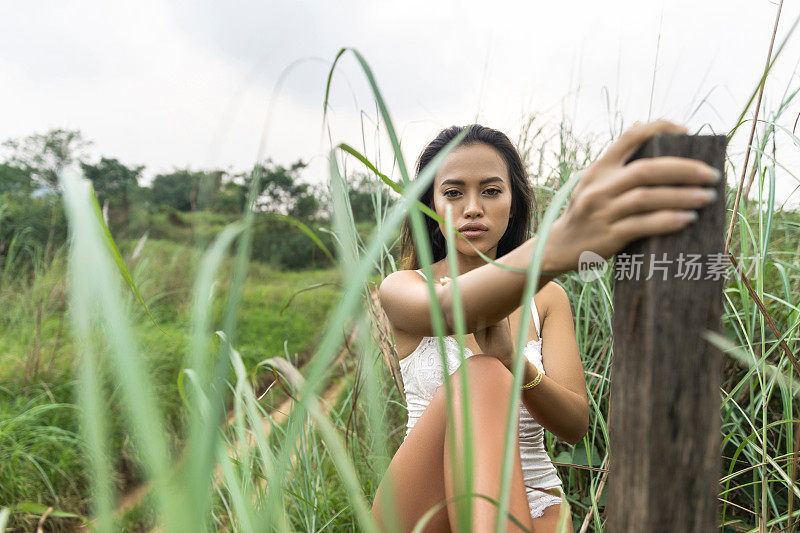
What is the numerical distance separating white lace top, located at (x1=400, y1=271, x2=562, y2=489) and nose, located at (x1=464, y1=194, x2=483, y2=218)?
0.85 ft

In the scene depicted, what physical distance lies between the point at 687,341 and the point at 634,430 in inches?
3.6

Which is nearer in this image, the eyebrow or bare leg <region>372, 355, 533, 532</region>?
bare leg <region>372, 355, 533, 532</region>

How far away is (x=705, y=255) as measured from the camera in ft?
1.47

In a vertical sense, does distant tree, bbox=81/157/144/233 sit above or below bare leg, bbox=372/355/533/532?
above

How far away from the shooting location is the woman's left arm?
86 cm

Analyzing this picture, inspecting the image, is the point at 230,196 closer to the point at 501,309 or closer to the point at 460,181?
the point at 460,181

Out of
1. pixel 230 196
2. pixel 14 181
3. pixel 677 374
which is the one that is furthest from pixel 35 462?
pixel 14 181

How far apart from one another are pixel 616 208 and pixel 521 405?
2.15ft

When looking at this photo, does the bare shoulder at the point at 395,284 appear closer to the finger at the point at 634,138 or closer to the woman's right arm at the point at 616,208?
the woman's right arm at the point at 616,208

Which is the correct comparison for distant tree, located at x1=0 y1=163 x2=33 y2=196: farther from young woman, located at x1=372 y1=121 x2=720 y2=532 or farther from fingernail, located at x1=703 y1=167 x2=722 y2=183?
fingernail, located at x1=703 y1=167 x2=722 y2=183

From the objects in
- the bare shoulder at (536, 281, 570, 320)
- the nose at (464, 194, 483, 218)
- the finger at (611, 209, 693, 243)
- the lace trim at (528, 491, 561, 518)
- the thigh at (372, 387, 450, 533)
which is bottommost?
the lace trim at (528, 491, 561, 518)

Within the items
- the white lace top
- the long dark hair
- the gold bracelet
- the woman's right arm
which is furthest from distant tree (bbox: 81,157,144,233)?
the woman's right arm

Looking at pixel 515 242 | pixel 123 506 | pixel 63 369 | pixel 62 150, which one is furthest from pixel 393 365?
pixel 62 150

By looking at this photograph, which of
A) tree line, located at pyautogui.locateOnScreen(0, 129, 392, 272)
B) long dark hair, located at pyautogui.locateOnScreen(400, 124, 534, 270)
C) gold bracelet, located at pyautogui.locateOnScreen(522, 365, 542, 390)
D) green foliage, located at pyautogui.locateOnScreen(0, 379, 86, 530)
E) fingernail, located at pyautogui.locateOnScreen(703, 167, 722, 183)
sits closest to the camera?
fingernail, located at pyautogui.locateOnScreen(703, 167, 722, 183)
